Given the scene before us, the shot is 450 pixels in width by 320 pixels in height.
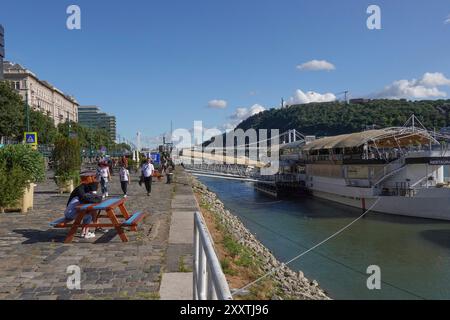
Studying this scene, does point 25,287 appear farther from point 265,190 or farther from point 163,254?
point 265,190

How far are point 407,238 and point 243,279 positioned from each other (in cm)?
1784

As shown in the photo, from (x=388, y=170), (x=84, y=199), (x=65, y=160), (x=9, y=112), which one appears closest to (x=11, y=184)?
(x=84, y=199)

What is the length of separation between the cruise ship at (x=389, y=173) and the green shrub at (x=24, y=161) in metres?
24.8

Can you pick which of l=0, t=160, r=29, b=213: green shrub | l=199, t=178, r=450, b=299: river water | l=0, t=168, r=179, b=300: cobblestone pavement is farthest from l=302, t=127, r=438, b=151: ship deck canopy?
l=0, t=160, r=29, b=213: green shrub

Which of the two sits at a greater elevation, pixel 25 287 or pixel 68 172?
pixel 68 172

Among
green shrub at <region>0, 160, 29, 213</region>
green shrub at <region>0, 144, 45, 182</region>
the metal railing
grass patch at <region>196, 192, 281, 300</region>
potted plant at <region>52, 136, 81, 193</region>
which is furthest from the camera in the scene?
potted plant at <region>52, 136, 81, 193</region>

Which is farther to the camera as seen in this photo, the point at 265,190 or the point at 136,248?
the point at 265,190

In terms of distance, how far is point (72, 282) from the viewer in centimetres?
611

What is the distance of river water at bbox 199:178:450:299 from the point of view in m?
14.2

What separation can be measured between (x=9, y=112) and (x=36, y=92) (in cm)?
6549

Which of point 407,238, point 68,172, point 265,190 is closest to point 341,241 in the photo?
point 407,238

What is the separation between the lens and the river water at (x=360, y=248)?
14164 mm

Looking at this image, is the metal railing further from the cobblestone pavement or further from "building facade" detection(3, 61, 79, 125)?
"building facade" detection(3, 61, 79, 125)

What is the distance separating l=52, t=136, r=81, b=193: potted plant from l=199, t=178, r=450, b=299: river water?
10038 millimetres
